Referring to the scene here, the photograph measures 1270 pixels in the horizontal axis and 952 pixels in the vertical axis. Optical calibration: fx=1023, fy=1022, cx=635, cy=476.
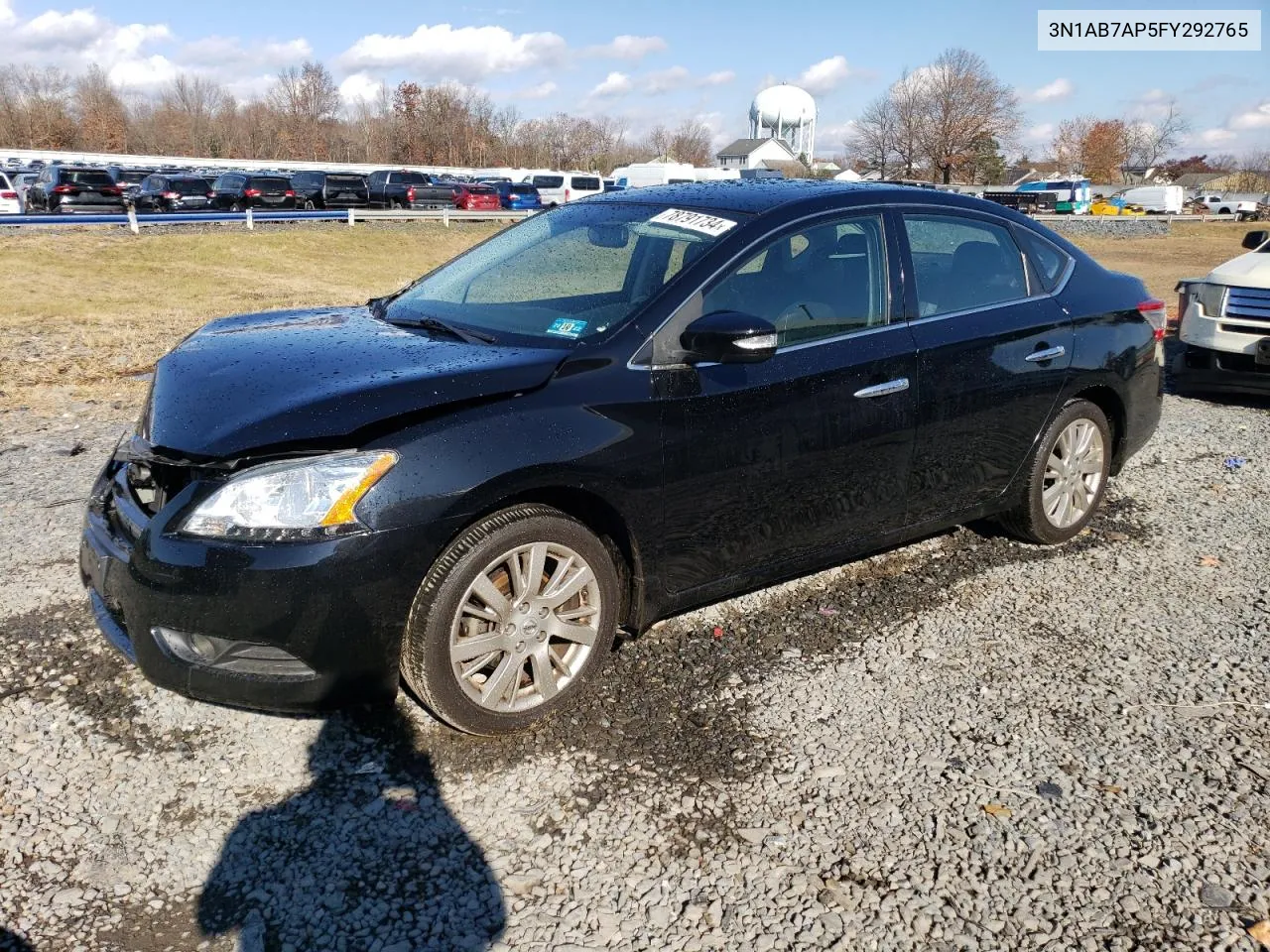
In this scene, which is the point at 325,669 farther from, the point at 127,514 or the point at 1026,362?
the point at 1026,362

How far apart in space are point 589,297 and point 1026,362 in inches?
81.0

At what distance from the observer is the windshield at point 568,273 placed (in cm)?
373

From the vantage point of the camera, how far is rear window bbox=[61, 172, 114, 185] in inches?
1278

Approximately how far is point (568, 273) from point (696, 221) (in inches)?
22.8

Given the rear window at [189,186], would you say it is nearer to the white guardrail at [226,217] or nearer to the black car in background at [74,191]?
the black car in background at [74,191]

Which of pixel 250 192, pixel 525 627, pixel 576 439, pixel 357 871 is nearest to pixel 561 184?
pixel 250 192

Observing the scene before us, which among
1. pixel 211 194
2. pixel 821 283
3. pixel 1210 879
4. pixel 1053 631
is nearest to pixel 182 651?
pixel 821 283

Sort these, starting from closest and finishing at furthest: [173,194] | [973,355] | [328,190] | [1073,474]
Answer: [973,355]
[1073,474]
[173,194]
[328,190]

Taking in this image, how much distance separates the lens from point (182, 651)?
9.88 feet

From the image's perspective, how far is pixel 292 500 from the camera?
290cm

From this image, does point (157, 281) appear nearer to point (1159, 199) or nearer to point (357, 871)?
point (357, 871)

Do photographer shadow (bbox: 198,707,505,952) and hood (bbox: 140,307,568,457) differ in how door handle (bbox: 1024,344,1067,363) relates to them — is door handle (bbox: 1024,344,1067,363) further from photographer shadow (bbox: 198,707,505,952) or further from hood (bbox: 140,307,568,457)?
photographer shadow (bbox: 198,707,505,952)

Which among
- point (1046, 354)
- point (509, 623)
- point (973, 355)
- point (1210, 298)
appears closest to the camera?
point (509, 623)

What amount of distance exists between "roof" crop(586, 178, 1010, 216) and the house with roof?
339 feet
